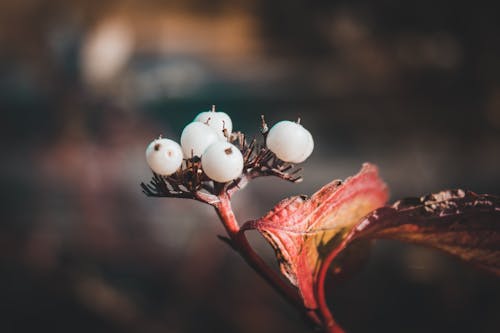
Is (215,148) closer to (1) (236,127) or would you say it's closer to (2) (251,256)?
(2) (251,256)

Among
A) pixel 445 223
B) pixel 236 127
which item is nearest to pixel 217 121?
pixel 445 223

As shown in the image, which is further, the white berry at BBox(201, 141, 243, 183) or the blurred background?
the blurred background

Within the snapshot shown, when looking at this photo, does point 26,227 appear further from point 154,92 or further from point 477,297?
point 477,297

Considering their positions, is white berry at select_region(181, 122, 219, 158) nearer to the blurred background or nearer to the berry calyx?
the berry calyx

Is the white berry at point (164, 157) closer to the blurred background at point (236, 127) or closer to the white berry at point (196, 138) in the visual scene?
the white berry at point (196, 138)

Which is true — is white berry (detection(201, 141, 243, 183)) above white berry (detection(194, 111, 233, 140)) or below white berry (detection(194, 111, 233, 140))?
below

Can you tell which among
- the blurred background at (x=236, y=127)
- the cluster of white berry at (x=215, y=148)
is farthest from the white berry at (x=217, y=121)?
the blurred background at (x=236, y=127)

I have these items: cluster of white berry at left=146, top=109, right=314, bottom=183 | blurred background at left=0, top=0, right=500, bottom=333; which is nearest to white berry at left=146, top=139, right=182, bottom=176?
cluster of white berry at left=146, top=109, right=314, bottom=183
